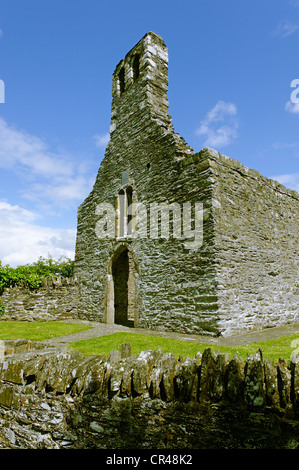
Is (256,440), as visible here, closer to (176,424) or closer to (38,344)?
(176,424)

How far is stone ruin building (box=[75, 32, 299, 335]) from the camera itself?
8.38m

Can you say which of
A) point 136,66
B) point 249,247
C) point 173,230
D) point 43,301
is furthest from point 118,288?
point 136,66

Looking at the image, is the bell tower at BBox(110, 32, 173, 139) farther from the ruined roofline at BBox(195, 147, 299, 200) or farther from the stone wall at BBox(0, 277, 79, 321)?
the stone wall at BBox(0, 277, 79, 321)

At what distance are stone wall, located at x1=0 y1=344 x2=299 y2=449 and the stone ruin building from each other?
16.5 feet

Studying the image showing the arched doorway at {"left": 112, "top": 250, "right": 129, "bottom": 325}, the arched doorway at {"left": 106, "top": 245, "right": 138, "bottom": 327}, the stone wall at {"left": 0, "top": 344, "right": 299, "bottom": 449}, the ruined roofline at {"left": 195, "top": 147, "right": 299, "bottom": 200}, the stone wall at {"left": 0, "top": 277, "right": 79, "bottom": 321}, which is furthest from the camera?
the arched doorway at {"left": 112, "top": 250, "right": 129, "bottom": 325}

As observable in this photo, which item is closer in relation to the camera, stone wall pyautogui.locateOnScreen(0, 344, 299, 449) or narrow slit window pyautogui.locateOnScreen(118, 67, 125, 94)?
stone wall pyautogui.locateOnScreen(0, 344, 299, 449)

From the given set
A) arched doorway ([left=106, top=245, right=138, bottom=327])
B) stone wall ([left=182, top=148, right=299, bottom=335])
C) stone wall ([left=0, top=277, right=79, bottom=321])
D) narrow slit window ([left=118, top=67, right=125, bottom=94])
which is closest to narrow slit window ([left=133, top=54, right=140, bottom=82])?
narrow slit window ([left=118, top=67, right=125, bottom=94])

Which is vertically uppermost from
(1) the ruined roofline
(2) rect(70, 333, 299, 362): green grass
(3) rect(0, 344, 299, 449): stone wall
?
(1) the ruined roofline

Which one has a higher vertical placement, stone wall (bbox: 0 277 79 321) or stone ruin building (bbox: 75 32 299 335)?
stone ruin building (bbox: 75 32 299 335)

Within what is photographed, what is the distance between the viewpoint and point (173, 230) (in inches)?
374

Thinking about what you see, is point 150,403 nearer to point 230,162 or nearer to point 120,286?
point 230,162

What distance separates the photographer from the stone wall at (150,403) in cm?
242

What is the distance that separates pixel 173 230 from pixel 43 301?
7.41 m

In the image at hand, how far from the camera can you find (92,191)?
572 inches
